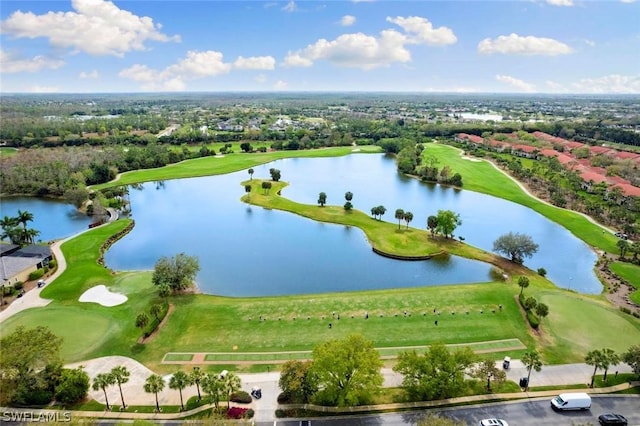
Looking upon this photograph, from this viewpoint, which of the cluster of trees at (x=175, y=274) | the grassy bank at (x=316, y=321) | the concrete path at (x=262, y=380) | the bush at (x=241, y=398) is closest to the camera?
the bush at (x=241, y=398)

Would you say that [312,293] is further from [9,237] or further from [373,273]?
[9,237]

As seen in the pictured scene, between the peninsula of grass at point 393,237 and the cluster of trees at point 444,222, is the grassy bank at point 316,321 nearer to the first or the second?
the peninsula of grass at point 393,237

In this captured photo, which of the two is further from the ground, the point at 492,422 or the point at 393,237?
the point at 393,237

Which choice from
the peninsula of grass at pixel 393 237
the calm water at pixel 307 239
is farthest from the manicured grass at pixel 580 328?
the calm water at pixel 307 239

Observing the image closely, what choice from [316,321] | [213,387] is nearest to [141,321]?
[213,387]

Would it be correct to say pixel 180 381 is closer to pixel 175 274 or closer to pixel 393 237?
A: pixel 175 274

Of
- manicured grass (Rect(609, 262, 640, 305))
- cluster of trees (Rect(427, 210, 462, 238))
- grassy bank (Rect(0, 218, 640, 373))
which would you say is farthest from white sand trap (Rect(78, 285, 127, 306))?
manicured grass (Rect(609, 262, 640, 305))

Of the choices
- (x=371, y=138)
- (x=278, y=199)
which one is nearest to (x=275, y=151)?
(x=371, y=138)
